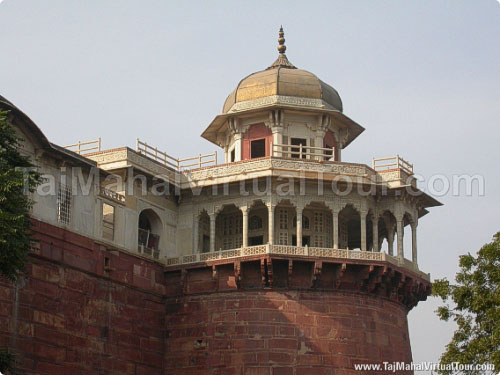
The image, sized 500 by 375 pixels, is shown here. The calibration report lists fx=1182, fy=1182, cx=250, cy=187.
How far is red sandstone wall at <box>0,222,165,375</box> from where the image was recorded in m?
38.8

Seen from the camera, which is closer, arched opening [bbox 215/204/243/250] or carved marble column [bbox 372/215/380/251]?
carved marble column [bbox 372/215/380/251]

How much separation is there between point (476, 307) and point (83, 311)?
15.3m

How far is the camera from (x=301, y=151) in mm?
48969

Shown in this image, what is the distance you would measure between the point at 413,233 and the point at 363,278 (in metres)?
4.24

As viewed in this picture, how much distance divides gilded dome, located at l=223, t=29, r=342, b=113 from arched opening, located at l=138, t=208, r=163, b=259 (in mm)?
6493

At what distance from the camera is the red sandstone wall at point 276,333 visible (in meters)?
43.7

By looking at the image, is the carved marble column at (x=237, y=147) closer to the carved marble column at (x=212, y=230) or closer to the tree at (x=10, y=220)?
the carved marble column at (x=212, y=230)

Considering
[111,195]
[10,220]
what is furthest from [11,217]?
[111,195]

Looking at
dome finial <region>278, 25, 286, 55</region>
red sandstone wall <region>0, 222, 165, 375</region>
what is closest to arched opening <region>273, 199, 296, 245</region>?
red sandstone wall <region>0, 222, 165, 375</region>

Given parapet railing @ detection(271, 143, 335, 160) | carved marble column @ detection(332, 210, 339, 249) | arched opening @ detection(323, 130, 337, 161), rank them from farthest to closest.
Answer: arched opening @ detection(323, 130, 337, 161) → parapet railing @ detection(271, 143, 335, 160) → carved marble column @ detection(332, 210, 339, 249)

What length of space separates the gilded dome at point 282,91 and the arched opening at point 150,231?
6493 mm

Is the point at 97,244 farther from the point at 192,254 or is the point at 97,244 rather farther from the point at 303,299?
the point at 303,299

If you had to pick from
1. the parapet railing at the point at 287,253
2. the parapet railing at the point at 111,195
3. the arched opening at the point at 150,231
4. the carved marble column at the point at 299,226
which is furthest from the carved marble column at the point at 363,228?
the parapet railing at the point at 111,195

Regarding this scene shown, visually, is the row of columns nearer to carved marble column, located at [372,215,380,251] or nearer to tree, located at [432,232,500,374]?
carved marble column, located at [372,215,380,251]
